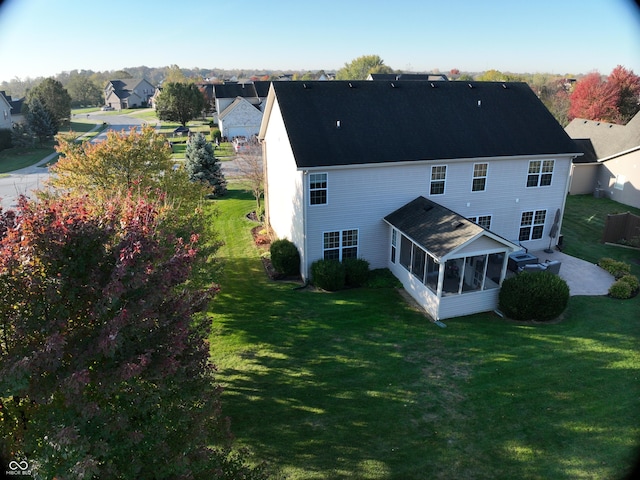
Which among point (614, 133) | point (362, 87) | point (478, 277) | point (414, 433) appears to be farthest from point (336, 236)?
point (614, 133)

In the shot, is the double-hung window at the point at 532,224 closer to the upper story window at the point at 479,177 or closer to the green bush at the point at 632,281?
the upper story window at the point at 479,177

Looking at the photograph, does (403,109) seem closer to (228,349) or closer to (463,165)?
(463,165)

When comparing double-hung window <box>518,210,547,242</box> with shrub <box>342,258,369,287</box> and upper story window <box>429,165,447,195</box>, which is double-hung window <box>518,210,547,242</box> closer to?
upper story window <box>429,165,447,195</box>

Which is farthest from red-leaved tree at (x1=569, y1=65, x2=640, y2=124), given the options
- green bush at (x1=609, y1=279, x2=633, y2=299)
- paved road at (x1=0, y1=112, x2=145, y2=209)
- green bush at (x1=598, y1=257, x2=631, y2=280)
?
paved road at (x1=0, y1=112, x2=145, y2=209)

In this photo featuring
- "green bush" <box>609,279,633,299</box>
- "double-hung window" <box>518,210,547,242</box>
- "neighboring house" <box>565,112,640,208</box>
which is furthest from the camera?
"neighboring house" <box>565,112,640,208</box>

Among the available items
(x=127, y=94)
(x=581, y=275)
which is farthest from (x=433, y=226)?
(x=127, y=94)

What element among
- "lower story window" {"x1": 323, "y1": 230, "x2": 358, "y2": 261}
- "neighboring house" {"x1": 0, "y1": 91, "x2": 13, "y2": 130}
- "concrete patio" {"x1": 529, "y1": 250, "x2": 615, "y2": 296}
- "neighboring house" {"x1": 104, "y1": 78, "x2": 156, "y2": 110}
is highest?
"neighboring house" {"x1": 104, "y1": 78, "x2": 156, "y2": 110}

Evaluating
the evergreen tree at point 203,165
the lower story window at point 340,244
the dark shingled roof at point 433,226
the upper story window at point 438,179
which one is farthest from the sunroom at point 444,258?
the evergreen tree at point 203,165
